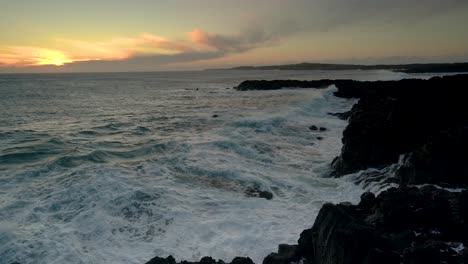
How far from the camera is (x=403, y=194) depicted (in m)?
7.75

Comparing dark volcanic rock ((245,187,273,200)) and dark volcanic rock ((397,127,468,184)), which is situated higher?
dark volcanic rock ((397,127,468,184))

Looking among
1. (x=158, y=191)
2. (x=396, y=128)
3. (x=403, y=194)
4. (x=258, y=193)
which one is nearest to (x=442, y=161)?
(x=396, y=128)

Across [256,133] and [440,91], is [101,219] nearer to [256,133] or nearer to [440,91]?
[256,133]

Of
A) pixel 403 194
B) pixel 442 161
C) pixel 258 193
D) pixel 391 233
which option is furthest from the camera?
pixel 258 193

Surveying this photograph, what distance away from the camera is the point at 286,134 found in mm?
24703

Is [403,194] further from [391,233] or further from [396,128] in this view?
[396,128]

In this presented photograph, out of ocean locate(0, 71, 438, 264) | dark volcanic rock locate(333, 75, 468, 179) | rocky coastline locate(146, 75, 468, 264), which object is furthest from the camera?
dark volcanic rock locate(333, 75, 468, 179)

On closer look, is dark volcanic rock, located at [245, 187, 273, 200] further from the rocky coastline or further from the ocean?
the rocky coastline

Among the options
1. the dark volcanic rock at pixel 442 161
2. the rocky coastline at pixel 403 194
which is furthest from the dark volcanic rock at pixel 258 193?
the dark volcanic rock at pixel 442 161

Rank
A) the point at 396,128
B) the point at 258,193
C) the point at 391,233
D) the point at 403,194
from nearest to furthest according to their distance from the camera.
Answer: the point at 391,233 → the point at 403,194 → the point at 258,193 → the point at 396,128

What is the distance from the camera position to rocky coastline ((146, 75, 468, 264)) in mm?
6211

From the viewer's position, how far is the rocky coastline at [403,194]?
621 centimetres


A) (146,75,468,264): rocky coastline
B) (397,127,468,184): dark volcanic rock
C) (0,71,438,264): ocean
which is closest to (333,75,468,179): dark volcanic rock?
(146,75,468,264): rocky coastline

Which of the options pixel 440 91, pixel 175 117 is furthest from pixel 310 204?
pixel 175 117
